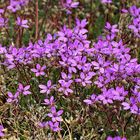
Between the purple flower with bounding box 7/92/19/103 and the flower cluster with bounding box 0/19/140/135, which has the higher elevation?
the flower cluster with bounding box 0/19/140/135

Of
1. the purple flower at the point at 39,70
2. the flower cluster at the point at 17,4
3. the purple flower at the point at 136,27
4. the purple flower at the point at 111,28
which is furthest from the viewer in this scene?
the flower cluster at the point at 17,4

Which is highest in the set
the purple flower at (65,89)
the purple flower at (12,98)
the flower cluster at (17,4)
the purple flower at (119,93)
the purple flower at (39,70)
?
the flower cluster at (17,4)

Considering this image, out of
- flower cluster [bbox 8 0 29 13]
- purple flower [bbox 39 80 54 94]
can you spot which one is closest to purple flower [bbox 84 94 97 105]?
purple flower [bbox 39 80 54 94]

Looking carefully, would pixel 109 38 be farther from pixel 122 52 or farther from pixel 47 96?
pixel 47 96

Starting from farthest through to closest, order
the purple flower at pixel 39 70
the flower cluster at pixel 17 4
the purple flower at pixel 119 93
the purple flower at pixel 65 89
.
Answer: the flower cluster at pixel 17 4, the purple flower at pixel 39 70, the purple flower at pixel 65 89, the purple flower at pixel 119 93

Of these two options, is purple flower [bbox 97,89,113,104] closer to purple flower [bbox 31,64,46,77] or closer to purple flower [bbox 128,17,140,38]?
purple flower [bbox 31,64,46,77]

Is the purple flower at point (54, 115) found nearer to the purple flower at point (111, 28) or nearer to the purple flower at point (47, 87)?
the purple flower at point (47, 87)

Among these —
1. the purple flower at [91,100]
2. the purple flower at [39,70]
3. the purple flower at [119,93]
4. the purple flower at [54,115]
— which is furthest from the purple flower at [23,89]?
the purple flower at [119,93]

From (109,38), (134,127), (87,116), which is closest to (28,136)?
(87,116)

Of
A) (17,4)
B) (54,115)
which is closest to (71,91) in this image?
(54,115)

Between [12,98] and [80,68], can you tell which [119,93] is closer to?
[80,68]

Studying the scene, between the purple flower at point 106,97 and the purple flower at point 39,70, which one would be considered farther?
the purple flower at point 39,70
